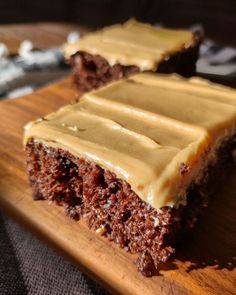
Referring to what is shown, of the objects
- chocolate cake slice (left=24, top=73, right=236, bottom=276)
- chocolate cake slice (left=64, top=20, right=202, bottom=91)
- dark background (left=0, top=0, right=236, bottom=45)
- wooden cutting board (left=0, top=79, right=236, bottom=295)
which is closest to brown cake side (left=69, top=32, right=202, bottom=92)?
chocolate cake slice (left=64, top=20, right=202, bottom=91)

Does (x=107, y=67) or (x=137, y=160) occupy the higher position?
(x=137, y=160)

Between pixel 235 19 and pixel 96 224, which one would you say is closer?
pixel 96 224

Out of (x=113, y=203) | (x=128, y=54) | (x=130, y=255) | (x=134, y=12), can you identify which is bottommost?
(x=134, y=12)

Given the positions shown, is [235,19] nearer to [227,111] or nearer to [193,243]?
[227,111]

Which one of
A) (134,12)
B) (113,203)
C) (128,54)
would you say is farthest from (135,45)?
(134,12)

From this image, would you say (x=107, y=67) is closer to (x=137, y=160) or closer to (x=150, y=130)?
(x=150, y=130)

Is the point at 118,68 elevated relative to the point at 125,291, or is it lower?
elevated

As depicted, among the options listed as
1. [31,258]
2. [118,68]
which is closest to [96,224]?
[31,258]
